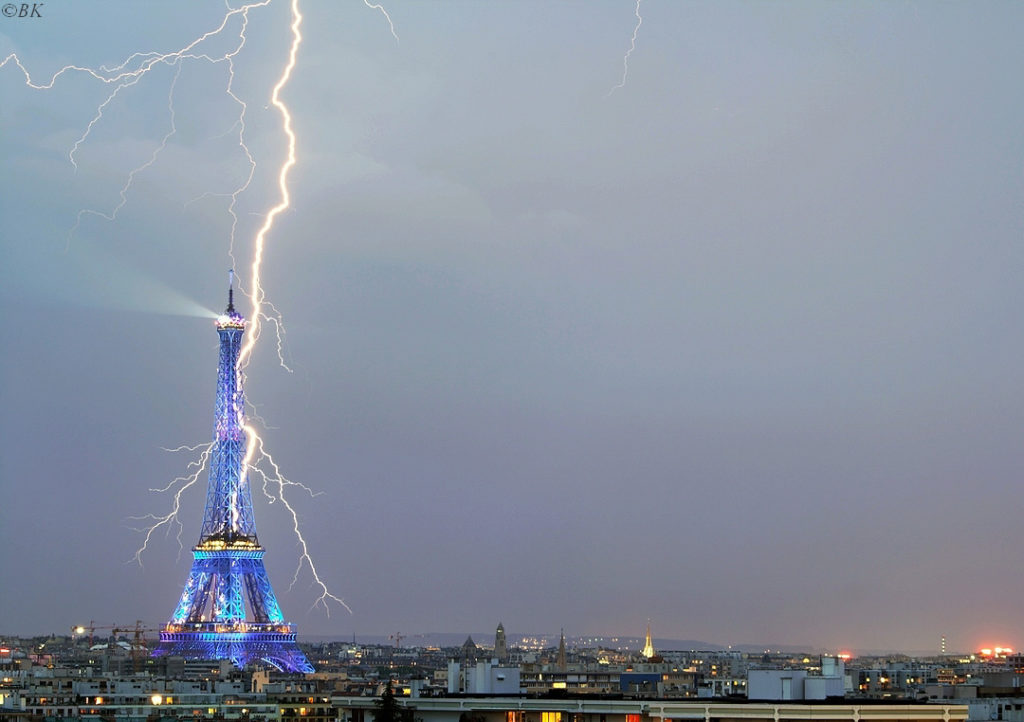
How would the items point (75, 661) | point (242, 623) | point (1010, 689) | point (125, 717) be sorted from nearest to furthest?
point (125, 717) < point (1010, 689) < point (242, 623) < point (75, 661)

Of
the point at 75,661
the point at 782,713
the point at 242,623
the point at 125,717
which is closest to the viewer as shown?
the point at 782,713

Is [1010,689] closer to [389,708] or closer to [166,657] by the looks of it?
[389,708]

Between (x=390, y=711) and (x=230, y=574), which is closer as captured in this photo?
(x=390, y=711)

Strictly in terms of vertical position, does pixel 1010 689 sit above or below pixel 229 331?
below

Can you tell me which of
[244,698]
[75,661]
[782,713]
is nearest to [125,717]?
[244,698]

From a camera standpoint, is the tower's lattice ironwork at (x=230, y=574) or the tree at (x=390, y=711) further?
the tower's lattice ironwork at (x=230, y=574)

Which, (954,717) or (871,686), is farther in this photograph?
(871,686)

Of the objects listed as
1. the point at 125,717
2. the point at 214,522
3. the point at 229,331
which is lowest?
the point at 125,717
